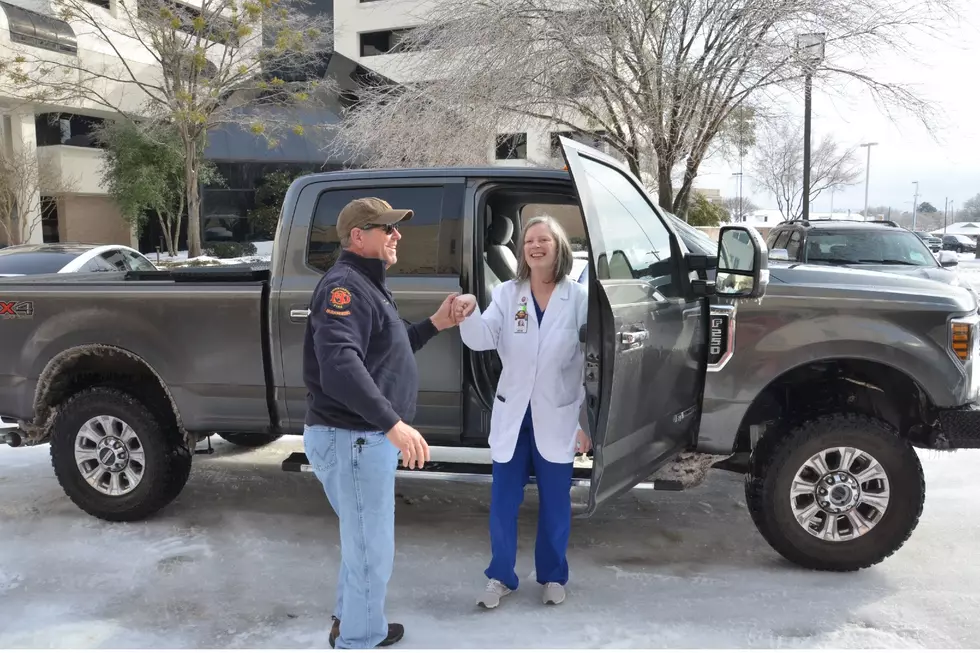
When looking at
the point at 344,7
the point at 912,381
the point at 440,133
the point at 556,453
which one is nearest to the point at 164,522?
the point at 556,453

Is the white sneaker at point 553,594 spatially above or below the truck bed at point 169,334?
below

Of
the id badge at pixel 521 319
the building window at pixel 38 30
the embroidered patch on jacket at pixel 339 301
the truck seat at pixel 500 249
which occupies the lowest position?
the id badge at pixel 521 319

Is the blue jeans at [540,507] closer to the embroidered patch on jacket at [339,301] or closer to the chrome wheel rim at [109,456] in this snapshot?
the embroidered patch on jacket at [339,301]

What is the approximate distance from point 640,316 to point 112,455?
10.7ft

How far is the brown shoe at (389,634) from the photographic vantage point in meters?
3.41

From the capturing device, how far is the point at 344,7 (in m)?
43.9

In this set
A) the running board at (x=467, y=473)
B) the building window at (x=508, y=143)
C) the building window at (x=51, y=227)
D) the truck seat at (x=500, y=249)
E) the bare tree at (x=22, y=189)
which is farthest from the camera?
the building window at (x=51, y=227)

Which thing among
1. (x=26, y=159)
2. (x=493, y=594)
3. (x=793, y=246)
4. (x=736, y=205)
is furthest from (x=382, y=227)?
(x=736, y=205)

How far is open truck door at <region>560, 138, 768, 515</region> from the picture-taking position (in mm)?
3400

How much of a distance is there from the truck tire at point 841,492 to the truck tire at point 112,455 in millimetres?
3416

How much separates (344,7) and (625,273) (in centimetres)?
4451

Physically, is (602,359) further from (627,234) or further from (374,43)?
(374,43)

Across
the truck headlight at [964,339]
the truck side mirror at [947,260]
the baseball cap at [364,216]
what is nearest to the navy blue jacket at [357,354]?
the baseball cap at [364,216]

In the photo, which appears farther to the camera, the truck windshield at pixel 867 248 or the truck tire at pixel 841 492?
the truck windshield at pixel 867 248
